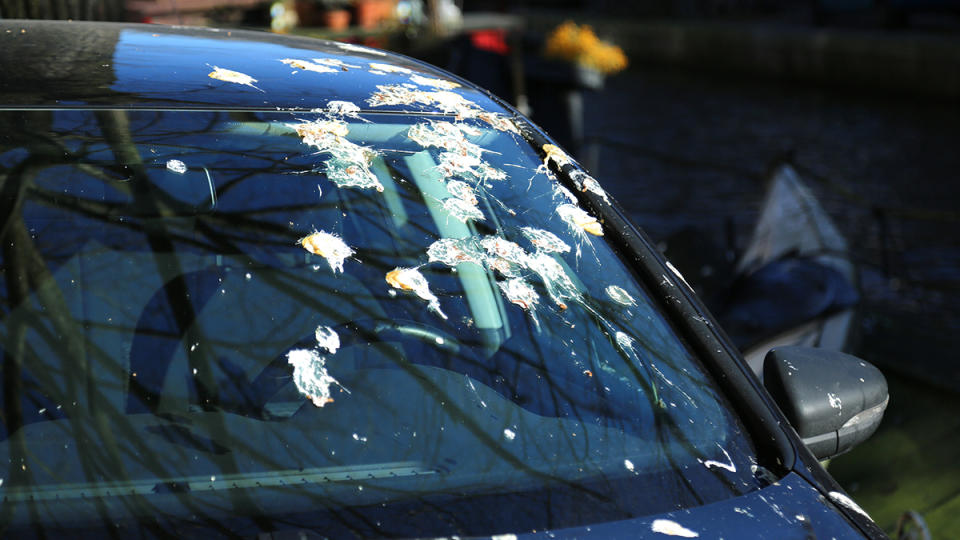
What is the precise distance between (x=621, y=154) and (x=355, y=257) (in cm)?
1060

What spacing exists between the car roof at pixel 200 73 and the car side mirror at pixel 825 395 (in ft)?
2.27

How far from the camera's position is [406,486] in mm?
1377

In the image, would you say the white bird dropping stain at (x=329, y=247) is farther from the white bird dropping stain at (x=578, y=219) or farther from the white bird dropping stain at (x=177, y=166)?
the white bird dropping stain at (x=578, y=219)

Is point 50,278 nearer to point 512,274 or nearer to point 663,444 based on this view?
point 512,274

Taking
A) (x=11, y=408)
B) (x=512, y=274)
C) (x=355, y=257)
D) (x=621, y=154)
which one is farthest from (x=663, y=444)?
(x=621, y=154)

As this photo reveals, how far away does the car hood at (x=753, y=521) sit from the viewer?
129cm

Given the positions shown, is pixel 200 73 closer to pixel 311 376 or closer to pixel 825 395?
pixel 311 376

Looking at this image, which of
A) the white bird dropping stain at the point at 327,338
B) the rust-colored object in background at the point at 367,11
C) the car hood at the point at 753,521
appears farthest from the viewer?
the rust-colored object in background at the point at 367,11

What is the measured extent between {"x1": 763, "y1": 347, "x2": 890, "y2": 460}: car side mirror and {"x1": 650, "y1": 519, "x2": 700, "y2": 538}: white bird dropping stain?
1.34 feet

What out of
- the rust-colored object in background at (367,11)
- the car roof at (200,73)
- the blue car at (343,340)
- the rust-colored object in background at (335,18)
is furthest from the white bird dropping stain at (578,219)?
the rust-colored object in background at (367,11)

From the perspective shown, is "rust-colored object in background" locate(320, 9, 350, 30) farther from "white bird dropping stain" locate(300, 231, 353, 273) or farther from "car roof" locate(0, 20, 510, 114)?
"white bird dropping stain" locate(300, 231, 353, 273)

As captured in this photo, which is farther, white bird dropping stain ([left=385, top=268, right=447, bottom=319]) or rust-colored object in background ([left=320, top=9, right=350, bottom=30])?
rust-colored object in background ([left=320, top=9, right=350, bottom=30])

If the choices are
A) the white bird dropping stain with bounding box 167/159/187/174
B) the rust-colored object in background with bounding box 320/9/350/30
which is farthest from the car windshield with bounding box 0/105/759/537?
the rust-colored object in background with bounding box 320/9/350/30

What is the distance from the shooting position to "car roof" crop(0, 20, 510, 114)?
161 cm
